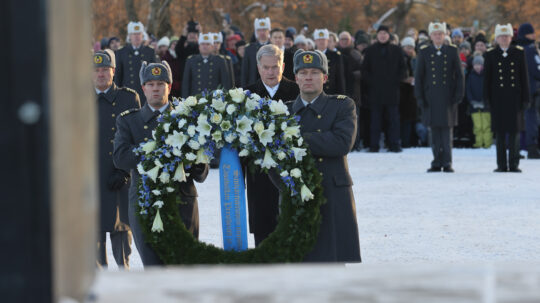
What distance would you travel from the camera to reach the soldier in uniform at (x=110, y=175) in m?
6.95

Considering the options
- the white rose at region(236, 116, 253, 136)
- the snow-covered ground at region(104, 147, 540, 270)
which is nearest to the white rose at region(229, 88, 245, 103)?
the white rose at region(236, 116, 253, 136)

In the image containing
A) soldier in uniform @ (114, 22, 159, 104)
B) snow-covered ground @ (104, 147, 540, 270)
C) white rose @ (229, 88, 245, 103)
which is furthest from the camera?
soldier in uniform @ (114, 22, 159, 104)

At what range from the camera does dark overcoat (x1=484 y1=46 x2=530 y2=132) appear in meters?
14.2

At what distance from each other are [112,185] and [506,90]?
8.57 meters

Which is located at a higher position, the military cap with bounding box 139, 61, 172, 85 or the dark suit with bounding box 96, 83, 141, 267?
the military cap with bounding box 139, 61, 172, 85

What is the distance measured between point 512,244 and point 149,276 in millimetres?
7032

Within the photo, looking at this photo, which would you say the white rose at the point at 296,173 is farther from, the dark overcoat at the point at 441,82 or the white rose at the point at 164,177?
the dark overcoat at the point at 441,82

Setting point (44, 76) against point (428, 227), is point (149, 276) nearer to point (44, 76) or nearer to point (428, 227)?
point (44, 76)

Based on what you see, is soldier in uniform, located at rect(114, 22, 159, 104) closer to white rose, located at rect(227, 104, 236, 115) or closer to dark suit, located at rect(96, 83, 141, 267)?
dark suit, located at rect(96, 83, 141, 267)

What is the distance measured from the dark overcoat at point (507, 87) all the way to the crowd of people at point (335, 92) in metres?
0.01

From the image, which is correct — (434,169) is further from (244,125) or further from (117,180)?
(244,125)

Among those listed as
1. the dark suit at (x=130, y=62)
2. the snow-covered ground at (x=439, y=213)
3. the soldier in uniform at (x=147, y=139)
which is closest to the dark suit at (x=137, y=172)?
the soldier in uniform at (x=147, y=139)

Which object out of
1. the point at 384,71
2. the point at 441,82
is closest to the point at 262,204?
the point at 441,82

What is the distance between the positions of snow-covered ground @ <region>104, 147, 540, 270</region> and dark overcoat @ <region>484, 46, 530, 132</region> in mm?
704
